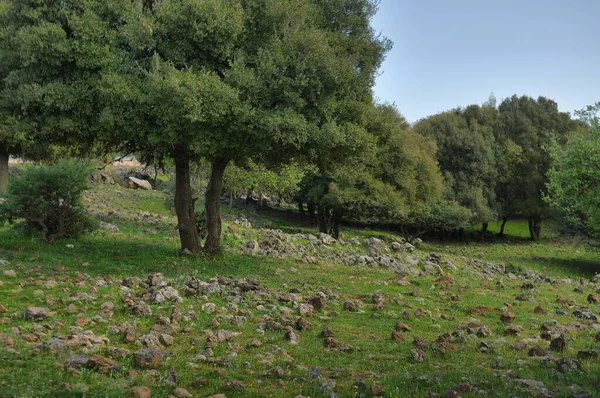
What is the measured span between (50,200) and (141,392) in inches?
566

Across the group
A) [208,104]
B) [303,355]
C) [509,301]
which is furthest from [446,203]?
[303,355]

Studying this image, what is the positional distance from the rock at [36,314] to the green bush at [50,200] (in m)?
9.63

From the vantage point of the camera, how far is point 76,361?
23.9ft

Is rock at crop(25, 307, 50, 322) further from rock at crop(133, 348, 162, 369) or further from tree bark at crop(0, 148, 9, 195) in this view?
tree bark at crop(0, 148, 9, 195)

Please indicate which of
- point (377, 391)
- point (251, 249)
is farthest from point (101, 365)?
point (251, 249)

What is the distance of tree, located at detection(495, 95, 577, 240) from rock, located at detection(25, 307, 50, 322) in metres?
52.5

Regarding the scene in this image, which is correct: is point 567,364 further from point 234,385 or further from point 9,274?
point 9,274

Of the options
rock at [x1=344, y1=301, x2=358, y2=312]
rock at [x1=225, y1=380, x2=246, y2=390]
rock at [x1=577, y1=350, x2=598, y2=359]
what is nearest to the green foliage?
rock at [x1=344, y1=301, x2=358, y2=312]

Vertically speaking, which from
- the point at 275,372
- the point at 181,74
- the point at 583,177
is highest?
the point at 181,74

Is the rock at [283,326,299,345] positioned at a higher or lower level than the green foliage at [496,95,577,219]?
lower

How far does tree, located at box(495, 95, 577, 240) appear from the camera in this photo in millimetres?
55719

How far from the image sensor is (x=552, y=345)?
31.5ft

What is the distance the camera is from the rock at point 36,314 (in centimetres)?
928

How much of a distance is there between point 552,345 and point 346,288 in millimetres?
6976
